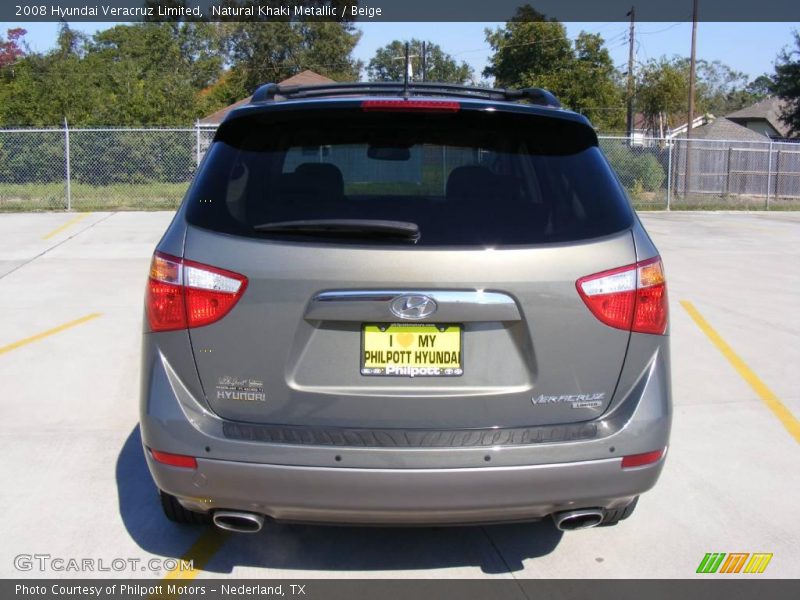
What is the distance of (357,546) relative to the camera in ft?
12.1

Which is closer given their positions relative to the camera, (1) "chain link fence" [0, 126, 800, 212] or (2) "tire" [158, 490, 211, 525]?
(2) "tire" [158, 490, 211, 525]

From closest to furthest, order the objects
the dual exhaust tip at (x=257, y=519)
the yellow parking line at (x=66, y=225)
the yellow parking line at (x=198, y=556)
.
Result: the dual exhaust tip at (x=257, y=519) < the yellow parking line at (x=198, y=556) < the yellow parking line at (x=66, y=225)

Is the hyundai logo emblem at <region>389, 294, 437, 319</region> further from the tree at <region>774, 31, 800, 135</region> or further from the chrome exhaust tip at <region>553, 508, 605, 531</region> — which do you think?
the tree at <region>774, 31, 800, 135</region>

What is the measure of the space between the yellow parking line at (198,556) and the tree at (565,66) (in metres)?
39.4

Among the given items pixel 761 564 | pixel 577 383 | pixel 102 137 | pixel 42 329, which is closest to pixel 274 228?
pixel 577 383

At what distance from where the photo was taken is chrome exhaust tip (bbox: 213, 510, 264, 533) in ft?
10.1

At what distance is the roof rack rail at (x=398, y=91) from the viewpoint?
142 inches

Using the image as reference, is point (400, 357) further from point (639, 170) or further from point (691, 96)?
point (691, 96)

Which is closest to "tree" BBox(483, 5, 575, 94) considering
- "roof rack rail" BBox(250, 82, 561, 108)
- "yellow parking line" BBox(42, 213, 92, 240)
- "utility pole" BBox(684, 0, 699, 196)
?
"utility pole" BBox(684, 0, 699, 196)

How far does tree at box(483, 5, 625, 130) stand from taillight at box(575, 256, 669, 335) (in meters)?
39.5

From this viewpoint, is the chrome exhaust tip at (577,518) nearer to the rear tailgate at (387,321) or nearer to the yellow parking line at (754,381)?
the rear tailgate at (387,321)

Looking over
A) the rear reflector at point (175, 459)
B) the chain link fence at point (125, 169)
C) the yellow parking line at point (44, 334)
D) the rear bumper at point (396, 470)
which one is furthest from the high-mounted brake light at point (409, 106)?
the chain link fence at point (125, 169)

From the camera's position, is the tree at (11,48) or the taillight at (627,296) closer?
the taillight at (627,296)

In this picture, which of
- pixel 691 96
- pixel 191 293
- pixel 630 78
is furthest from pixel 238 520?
pixel 630 78
